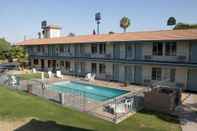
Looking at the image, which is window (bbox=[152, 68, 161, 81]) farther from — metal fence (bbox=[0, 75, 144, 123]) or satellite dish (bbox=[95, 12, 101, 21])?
satellite dish (bbox=[95, 12, 101, 21])

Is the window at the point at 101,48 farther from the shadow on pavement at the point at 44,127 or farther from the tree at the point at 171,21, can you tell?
the tree at the point at 171,21

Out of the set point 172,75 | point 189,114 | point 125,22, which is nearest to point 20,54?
point 172,75

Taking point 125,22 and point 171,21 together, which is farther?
point 125,22

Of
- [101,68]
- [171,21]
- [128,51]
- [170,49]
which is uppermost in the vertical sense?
[171,21]

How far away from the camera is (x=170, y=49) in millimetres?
22641

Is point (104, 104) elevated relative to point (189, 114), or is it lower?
elevated

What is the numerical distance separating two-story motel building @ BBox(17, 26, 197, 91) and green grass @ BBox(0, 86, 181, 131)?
985 centimetres

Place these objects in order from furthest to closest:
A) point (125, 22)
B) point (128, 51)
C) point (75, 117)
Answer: point (125, 22), point (128, 51), point (75, 117)

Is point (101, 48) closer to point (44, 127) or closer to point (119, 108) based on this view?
point (119, 108)

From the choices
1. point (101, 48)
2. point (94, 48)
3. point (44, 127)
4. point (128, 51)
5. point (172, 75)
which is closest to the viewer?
point (44, 127)

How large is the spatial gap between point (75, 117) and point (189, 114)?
833cm

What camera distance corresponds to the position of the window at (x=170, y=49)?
2236 centimetres

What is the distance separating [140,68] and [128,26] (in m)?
44.3

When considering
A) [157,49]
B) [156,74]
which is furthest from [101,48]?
[156,74]
